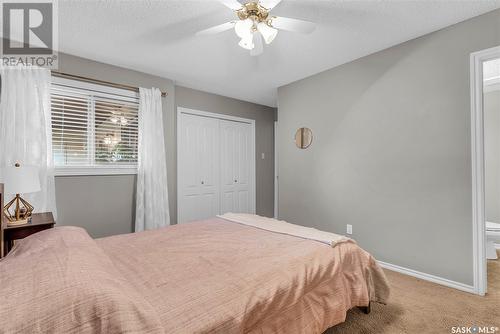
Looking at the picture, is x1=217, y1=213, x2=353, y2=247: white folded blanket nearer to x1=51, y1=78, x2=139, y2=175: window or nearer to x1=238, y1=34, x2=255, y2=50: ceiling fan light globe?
x1=238, y1=34, x2=255, y2=50: ceiling fan light globe

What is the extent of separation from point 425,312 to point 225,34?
2.98 meters

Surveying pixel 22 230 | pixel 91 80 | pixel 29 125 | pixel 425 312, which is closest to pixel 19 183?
pixel 22 230

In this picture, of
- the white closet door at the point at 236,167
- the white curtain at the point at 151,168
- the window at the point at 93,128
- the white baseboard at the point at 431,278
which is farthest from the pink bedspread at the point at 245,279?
the white closet door at the point at 236,167

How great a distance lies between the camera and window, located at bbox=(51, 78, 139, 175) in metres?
2.86

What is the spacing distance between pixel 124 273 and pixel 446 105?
296cm

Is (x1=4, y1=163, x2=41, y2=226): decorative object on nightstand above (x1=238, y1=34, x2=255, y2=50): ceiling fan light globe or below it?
below

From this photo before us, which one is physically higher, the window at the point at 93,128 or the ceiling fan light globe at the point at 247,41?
the ceiling fan light globe at the point at 247,41

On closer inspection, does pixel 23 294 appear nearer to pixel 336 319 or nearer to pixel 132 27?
pixel 336 319

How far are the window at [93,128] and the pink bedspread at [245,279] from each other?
4.97 ft

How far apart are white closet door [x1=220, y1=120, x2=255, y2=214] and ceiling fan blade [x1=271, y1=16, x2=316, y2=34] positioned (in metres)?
2.71

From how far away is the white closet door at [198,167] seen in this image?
4.01 metres

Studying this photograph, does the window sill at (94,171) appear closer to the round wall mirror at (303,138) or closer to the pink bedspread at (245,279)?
the pink bedspread at (245,279)

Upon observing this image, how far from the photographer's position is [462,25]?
227cm

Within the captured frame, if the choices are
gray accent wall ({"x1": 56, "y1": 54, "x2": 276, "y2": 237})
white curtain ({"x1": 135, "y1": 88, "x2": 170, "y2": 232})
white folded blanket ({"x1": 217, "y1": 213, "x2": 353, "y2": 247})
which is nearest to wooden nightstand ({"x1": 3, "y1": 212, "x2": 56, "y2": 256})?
gray accent wall ({"x1": 56, "y1": 54, "x2": 276, "y2": 237})
